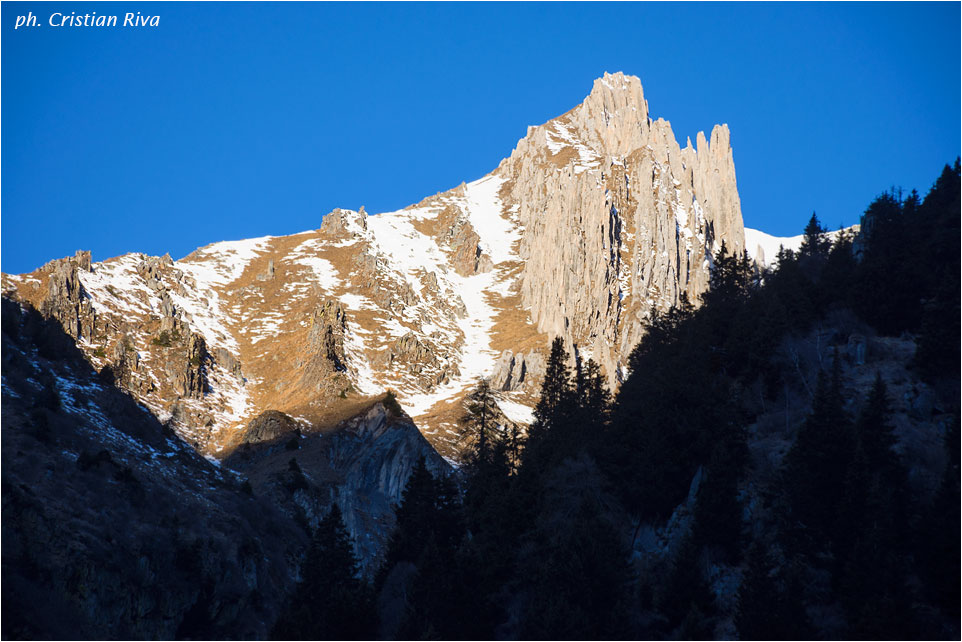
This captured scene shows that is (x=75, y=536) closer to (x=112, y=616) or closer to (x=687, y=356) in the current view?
(x=112, y=616)

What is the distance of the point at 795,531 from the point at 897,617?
7413 millimetres

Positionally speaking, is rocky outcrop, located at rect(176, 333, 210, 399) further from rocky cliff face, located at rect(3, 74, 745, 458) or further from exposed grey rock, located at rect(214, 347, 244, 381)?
exposed grey rock, located at rect(214, 347, 244, 381)

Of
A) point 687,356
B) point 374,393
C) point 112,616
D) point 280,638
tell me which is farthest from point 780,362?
point 374,393

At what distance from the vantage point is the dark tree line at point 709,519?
39844 mm

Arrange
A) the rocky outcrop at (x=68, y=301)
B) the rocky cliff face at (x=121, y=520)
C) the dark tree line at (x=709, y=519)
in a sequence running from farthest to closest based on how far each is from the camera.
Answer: the rocky outcrop at (x=68, y=301) → the rocky cliff face at (x=121, y=520) → the dark tree line at (x=709, y=519)

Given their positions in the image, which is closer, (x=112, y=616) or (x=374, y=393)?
(x=112, y=616)

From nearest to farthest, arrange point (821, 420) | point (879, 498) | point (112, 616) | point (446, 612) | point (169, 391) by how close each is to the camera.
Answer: point (879, 498), point (446, 612), point (821, 420), point (112, 616), point (169, 391)

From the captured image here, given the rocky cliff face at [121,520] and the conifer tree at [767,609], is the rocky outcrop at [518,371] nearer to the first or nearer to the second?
the rocky cliff face at [121,520]

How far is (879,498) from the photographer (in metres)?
42.1

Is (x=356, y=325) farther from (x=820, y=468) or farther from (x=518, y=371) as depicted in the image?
(x=820, y=468)

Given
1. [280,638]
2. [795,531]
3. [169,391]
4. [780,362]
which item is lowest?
[280,638]

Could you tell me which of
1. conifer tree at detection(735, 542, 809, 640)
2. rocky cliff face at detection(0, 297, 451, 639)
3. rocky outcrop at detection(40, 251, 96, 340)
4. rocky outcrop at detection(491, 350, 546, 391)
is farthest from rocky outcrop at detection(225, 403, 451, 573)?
conifer tree at detection(735, 542, 809, 640)

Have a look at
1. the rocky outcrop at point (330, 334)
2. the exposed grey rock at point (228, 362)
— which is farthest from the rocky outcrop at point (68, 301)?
the rocky outcrop at point (330, 334)

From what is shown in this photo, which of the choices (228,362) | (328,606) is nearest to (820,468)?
(328,606)
